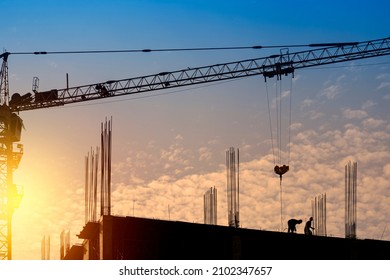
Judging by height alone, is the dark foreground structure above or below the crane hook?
below

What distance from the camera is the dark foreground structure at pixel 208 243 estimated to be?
48656mm

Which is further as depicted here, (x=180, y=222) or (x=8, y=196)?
(x=8, y=196)

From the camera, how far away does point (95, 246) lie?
173ft

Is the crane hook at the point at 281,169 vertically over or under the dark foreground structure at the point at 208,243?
over

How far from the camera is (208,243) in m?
50.3

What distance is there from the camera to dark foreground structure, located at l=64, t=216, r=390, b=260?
4866 cm

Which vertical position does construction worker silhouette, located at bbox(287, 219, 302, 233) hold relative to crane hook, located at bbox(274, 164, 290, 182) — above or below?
below

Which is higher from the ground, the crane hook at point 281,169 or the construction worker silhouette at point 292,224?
the crane hook at point 281,169

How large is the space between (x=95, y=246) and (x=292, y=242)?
12.6 m
